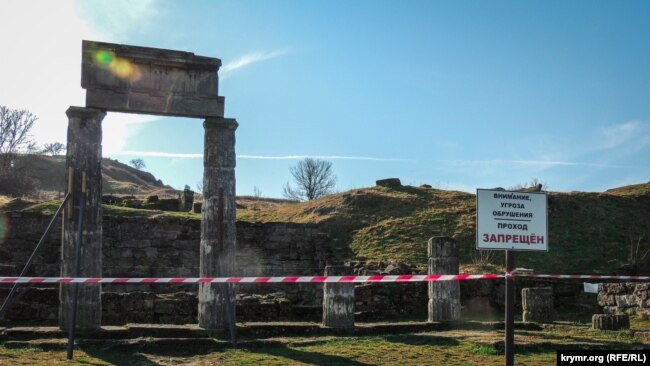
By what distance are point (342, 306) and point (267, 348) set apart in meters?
2.57

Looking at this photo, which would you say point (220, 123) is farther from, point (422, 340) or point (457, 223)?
point (457, 223)

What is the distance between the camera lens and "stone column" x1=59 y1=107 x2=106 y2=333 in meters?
11.1

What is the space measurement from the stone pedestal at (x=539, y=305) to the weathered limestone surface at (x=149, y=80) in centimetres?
841

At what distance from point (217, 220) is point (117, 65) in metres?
3.23

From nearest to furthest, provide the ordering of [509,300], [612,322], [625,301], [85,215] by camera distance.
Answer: [509,300]
[85,215]
[612,322]
[625,301]

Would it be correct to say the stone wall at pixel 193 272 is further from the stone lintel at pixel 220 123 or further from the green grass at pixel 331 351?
the stone lintel at pixel 220 123

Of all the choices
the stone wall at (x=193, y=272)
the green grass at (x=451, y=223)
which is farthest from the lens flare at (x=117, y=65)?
the green grass at (x=451, y=223)

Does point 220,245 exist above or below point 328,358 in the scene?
above

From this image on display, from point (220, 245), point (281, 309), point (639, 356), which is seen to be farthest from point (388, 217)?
point (639, 356)

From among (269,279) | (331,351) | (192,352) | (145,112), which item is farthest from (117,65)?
(331,351)

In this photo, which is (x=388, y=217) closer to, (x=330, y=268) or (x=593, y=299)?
(x=593, y=299)

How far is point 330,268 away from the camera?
533 inches

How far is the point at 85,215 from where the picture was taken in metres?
11.2

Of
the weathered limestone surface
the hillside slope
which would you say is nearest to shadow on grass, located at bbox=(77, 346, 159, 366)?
the weathered limestone surface
